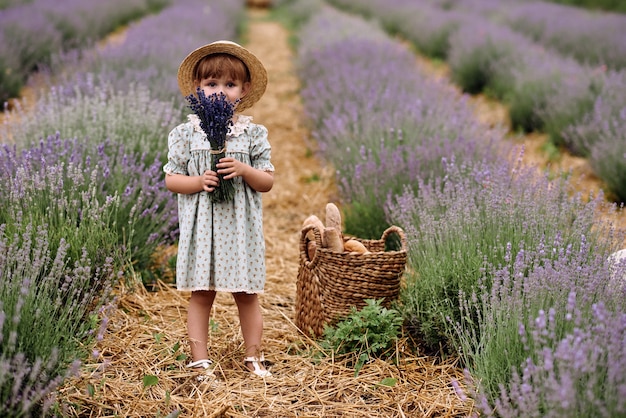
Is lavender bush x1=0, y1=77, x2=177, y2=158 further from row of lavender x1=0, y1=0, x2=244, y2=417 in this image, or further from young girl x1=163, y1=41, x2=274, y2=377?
young girl x1=163, y1=41, x2=274, y2=377

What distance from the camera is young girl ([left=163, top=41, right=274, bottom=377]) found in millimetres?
2564

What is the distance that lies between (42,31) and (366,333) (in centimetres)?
738

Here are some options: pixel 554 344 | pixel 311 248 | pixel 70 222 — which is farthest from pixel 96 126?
pixel 554 344

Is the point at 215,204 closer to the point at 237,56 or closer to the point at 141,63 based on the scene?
the point at 237,56

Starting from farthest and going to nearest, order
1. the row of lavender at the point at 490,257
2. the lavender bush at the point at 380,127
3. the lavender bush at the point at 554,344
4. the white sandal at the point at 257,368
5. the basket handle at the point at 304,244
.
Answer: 1. the lavender bush at the point at 380,127
2. the basket handle at the point at 304,244
3. the white sandal at the point at 257,368
4. the row of lavender at the point at 490,257
5. the lavender bush at the point at 554,344

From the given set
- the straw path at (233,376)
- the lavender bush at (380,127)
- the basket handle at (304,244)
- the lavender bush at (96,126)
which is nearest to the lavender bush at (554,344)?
the straw path at (233,376)

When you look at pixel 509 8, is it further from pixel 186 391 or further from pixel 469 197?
pixel 186 391

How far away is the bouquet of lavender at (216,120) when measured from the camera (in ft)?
7.80

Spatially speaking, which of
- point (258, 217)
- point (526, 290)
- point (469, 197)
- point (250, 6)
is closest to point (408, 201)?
point (469, 197)

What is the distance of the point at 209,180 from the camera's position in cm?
248

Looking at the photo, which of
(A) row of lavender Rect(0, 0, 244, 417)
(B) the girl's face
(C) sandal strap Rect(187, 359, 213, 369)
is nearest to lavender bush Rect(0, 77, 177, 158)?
(A) row of lavender Rect(0, 0, 244, 417)

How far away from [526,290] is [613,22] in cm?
926

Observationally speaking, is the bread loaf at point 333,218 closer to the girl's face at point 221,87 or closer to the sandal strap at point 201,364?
the girl's face at point 221,87

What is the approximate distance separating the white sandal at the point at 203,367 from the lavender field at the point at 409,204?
15.9 inches
